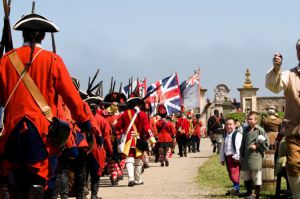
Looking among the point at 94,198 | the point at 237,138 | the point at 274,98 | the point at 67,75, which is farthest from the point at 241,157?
the point at 274,98

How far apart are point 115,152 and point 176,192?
2.55m

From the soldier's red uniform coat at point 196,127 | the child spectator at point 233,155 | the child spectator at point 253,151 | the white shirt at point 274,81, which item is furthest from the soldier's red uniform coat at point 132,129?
the soldier's red uniform coat at point 196,127

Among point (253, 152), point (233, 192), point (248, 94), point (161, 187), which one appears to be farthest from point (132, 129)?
point (248, 94)

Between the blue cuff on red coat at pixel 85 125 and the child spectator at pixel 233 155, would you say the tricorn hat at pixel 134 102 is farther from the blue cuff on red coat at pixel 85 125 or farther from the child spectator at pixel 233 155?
the blue cuff on red coat at pixel 85 125

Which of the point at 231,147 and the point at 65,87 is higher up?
the point at 65,87

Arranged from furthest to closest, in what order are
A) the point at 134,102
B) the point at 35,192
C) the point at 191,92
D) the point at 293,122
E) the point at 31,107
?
1. the point at 191,92
2. the point at 134,102
3. the point at 293,122
4. the point at 31,107
5. the point at 35,192

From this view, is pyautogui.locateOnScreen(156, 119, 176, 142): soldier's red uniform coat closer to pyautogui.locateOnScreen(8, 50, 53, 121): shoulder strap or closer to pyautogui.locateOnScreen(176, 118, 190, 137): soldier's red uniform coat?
pyautogui.locateOnScreen(176, 118, 190, 137): soldier's red uniform coat

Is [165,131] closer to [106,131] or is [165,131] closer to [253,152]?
[106,131]

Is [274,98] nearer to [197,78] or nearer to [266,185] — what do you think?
[197,78]

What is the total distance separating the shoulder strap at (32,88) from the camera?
677cm

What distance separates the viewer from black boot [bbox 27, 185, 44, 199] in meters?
6.61

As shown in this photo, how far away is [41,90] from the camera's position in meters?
6.80

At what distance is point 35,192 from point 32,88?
2.81 feet

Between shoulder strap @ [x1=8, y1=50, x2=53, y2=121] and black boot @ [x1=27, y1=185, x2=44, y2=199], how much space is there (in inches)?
22.9
